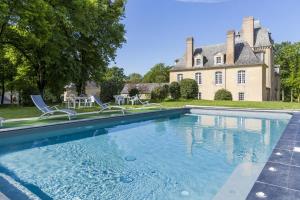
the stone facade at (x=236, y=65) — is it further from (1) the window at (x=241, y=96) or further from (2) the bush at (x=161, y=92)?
(2) the bush at (x=161, y=92)

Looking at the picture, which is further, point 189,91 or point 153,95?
point 153,95

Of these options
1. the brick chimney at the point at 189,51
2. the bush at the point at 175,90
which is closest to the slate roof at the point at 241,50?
the brick chimney at the point at 189,51

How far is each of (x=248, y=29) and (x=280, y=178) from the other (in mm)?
33827

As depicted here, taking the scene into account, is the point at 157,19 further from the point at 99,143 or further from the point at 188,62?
the point at 99,143

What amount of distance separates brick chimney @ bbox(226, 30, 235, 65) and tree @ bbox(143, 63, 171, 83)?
3601cm

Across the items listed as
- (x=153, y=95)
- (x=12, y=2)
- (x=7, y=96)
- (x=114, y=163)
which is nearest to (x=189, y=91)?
(x=153, y=95)

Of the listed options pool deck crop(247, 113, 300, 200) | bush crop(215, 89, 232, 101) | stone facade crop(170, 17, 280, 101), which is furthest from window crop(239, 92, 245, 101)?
pool deck crop(247, 113, 300, 200)

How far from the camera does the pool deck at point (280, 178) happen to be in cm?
263

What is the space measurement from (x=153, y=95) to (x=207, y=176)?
25382 millimetres

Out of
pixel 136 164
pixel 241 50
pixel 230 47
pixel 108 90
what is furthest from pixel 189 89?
pixel 136 164

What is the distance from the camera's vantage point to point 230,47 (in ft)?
99.3

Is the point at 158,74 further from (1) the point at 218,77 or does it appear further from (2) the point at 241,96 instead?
(2) the point at 241,96

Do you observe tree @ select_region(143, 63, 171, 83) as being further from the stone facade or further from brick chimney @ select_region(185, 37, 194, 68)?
brick chimney @ select_region(185, 37, 194, 68)

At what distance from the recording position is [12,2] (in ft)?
46.3
